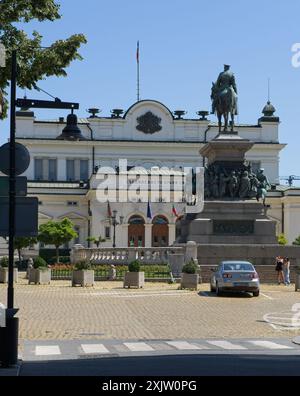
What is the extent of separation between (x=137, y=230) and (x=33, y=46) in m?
79.3

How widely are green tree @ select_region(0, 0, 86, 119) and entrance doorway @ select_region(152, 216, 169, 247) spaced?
258 feet

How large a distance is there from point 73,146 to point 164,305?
7942 centimetres

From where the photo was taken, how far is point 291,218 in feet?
335

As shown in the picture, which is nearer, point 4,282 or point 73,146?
point 4,282

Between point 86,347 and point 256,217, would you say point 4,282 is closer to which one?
point 256,217

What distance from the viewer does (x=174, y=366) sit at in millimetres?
13531

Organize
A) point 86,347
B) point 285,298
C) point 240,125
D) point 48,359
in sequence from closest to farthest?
point 48,359 < point 86,347 < point 285,298 < point 240,125

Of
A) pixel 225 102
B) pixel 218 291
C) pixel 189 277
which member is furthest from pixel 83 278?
pixel 225 102

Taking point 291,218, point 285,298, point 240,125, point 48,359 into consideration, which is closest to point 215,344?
point 48,359

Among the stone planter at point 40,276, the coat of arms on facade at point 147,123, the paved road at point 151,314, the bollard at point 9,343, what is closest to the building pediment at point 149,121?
the coat of arms on facade at point 147,123

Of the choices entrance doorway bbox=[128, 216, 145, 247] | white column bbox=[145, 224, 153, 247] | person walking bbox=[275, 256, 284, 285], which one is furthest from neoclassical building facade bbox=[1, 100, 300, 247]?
person walking bbox=[275, 256, 284, 285]

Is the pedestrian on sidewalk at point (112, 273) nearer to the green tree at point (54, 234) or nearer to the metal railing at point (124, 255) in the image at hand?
the metal railing at point (124, 255)

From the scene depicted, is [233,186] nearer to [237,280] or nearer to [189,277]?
[189,277]

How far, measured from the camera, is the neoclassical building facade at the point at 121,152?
102 meters
